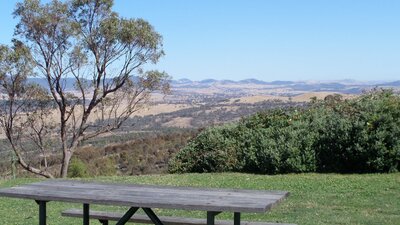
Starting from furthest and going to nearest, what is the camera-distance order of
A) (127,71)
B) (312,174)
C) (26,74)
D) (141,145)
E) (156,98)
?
(141,145) < (156,98) < (127,71) < (26,74) < (312,174)

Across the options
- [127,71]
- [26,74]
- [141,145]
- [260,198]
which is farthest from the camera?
[141,145]

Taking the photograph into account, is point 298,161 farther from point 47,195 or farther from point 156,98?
point 156,98

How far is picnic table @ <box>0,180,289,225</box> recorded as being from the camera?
488 cm

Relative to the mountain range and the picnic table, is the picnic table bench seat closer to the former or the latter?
the picnic table

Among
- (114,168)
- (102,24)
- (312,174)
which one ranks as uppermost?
(102,24)

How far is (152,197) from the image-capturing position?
528cm

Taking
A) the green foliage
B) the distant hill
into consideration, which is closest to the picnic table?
the green foliage

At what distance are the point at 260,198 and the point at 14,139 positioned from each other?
18.9 m

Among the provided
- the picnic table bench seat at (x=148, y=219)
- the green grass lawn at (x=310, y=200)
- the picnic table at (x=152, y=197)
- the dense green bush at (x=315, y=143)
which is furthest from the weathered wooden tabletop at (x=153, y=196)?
the dense green bush at (x=315, y=143)

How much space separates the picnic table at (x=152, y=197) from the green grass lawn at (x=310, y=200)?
227 cm

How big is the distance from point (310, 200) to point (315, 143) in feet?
13.2

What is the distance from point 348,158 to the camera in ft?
42.7

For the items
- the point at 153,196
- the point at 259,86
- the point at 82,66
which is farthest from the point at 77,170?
the point at 259,86

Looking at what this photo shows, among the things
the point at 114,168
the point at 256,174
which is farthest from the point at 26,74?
the point at 256,174
